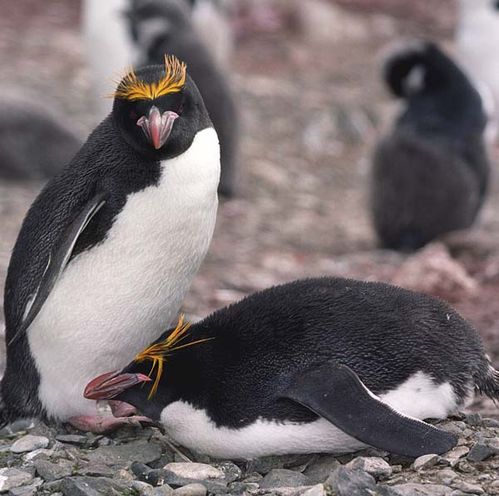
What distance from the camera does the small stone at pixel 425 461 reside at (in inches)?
120

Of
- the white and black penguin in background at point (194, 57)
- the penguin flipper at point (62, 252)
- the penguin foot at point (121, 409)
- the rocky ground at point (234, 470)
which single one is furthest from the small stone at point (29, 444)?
the white and black penguin in background at point (194, 57)

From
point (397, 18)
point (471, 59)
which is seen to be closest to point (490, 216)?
point (471, 59)

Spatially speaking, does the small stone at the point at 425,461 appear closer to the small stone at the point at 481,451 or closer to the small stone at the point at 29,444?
the small stone at the point at 481,451

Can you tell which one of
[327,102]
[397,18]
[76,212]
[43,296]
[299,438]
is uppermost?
[397,18]

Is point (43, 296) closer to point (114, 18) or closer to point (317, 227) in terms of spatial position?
point (317, 227)

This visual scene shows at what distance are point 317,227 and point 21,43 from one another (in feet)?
14.5

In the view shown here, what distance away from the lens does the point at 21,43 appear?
36.6 ft

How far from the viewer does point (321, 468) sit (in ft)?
10.7

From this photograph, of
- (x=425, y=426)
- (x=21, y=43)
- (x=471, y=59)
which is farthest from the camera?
(x=21, y=43)

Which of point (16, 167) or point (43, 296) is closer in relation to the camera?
point (43, 296)

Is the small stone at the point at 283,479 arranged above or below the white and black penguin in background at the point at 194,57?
below

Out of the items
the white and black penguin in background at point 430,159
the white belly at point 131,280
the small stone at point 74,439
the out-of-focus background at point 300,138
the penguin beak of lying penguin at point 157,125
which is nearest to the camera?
the penguin beak of lying penguin at point 157,125

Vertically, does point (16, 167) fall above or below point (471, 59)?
below

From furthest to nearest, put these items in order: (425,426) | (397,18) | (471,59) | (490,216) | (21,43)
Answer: (397,18), (21,43), (471,59), (490,216), (425,426)
